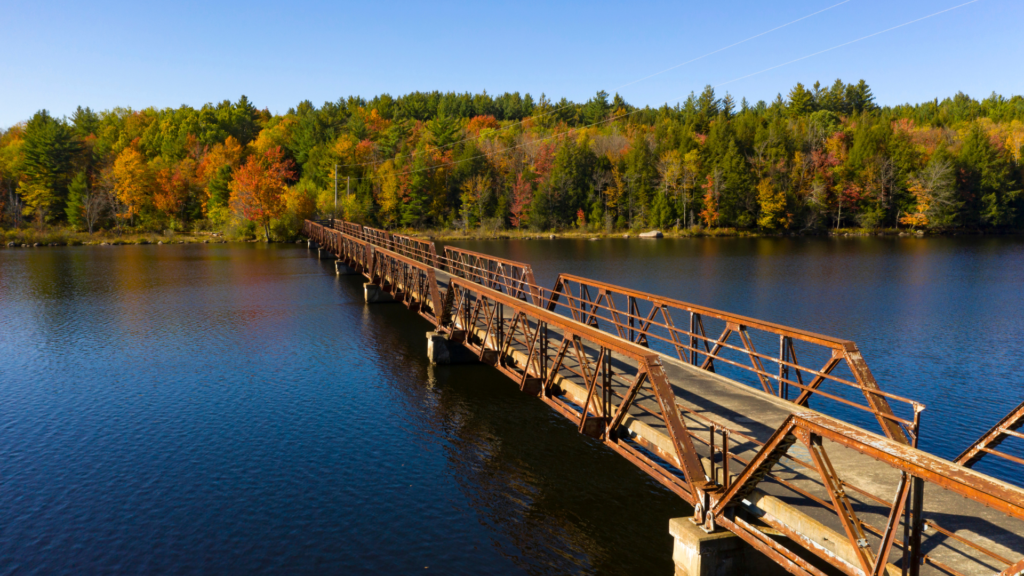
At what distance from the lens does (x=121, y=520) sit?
14.5 metres

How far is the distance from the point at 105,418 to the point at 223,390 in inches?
161

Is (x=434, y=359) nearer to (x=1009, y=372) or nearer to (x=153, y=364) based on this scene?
(x=153, y=364)

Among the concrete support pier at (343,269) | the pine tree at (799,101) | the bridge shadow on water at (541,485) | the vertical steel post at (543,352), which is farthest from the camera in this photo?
the pine tree at (799,101)

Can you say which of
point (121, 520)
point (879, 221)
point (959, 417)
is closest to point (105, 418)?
point (121, 520)

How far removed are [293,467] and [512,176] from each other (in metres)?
111

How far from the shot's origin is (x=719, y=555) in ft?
32.4

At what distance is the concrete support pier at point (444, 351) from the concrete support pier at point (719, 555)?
60.4 ft

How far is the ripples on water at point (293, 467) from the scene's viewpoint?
43.1 feet

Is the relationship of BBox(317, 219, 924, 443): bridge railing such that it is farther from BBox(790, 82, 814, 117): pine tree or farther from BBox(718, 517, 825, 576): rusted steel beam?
BBox(790, 82, 814, 117): pine tree

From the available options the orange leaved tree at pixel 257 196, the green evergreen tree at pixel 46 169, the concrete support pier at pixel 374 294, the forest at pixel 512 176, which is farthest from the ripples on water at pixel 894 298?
the green evergreen tree at pixel 46 169

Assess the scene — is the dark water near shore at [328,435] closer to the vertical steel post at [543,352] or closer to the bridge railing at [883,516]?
the vertical steel post at [543,352]

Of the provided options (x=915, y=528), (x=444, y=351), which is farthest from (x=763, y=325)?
(x=444, y=351)

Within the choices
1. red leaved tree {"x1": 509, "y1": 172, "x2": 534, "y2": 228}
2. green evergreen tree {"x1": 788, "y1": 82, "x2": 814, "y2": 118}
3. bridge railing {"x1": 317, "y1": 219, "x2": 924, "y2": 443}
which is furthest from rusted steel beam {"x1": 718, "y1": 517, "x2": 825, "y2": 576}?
green evergreen tree {"x1": 788, "y1": 82, "x2": 814, "y2": 118}

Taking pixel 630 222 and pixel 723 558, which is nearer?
pixel 723 558
